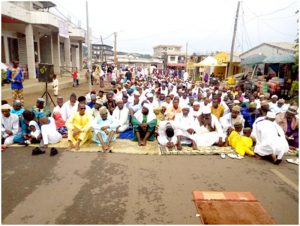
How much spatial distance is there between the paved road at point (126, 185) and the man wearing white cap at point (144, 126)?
2.92 ft

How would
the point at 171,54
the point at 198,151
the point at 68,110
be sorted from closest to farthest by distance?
Answer: the point at 198,151 → the point at 68,110 → the point at 171,54

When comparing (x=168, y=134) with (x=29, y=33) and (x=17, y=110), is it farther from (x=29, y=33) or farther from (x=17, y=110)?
(x=29, y=33)

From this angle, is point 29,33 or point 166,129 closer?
point 166,129

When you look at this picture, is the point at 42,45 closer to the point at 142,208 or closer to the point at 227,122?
the point at 227,122

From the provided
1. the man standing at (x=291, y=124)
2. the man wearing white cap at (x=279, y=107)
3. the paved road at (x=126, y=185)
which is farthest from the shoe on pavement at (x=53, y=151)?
the man wearing white cap at (x=279, y=107)

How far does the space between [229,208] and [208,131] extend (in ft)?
10.1

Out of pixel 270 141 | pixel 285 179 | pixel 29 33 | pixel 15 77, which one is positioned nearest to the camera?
pixel 285 179

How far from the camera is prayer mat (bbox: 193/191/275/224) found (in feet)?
10.7

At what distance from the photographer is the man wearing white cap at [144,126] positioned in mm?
6219

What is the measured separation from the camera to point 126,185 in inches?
165

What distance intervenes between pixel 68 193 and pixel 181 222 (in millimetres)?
1722

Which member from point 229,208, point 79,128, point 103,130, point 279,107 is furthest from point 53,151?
point 279,107

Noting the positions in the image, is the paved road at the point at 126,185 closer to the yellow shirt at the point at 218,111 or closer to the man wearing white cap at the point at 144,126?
the man wearing white cap at the point at 144,126

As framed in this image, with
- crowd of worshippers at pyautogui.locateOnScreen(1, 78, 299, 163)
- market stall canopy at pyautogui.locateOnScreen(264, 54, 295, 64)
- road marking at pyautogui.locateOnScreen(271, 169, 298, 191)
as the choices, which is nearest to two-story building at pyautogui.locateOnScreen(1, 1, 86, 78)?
crowd of worshippers at pyautogui.locateOnScreen(1, 78, 299, 163)
